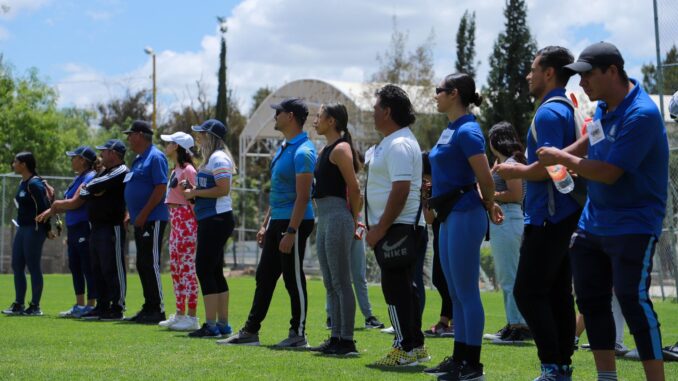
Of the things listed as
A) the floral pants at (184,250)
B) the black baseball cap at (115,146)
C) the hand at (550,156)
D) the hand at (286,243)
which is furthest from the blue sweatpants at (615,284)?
the black baseball cap at (115,146)

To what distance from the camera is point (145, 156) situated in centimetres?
1134

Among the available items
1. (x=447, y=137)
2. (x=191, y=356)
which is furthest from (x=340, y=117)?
(x=191, y=356)

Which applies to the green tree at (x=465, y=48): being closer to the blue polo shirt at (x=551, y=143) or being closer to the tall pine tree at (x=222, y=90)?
the tall pine tree at (x=222, y=90)

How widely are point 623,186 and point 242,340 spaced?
4.46 meters

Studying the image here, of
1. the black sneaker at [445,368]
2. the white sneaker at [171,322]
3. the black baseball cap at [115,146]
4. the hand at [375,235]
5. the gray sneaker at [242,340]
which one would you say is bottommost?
the white sneaker at [171,322]

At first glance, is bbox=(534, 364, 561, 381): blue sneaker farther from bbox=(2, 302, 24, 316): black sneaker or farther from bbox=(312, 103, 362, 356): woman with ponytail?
bbox=(2, 302, 24, 316): black sneaker

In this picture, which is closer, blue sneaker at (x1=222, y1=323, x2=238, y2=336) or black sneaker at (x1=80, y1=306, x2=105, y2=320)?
blue sneaker at (x1=222, y1=323, x2=238, y2=336)

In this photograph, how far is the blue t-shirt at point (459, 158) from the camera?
6410 mm

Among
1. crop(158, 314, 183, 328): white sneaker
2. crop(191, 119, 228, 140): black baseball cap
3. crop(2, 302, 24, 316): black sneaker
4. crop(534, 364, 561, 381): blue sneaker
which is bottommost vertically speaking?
crop(2, 302, 24, 316): black sneaker

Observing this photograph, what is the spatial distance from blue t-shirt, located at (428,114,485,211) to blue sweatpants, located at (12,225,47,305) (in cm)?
770

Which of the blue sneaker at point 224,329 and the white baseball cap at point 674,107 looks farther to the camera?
the blue sneaker at point 224,329

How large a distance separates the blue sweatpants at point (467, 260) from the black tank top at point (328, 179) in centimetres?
153

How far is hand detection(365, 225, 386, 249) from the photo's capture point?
274 inches

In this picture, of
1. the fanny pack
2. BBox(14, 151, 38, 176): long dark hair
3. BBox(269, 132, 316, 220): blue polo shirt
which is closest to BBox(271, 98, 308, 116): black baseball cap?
BBox(269, 132, 316, 220): blue polo shirt
